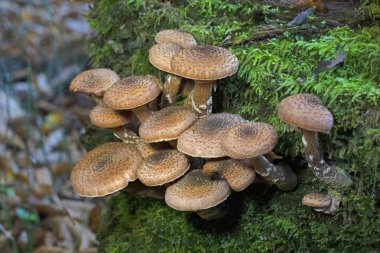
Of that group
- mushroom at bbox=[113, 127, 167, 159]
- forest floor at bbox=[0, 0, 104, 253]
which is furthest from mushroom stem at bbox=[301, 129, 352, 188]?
forest floor at bbox=[0, 0, 104, 253]

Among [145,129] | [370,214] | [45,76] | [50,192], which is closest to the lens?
[370,214]

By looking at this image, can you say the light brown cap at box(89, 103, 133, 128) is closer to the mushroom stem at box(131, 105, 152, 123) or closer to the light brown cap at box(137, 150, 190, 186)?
the mushroom stem at box(131, 105, 152, 123)

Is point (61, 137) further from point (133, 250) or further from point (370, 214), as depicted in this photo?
point (370, 214)

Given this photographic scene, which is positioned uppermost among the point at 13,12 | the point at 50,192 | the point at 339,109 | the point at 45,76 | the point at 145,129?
the point at 339,109

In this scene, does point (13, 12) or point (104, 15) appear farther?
point (13, 12)

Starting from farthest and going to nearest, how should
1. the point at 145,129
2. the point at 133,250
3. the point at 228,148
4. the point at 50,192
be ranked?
the point at 50,192 < the point at 133,250 < the point at 145,129 < the point at 228,148

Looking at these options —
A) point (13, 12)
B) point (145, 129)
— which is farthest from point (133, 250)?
point (13, 12)

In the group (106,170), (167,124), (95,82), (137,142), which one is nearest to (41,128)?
(95,82)
